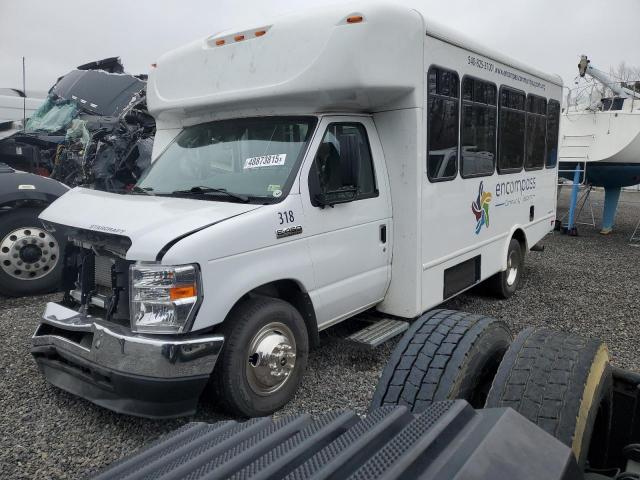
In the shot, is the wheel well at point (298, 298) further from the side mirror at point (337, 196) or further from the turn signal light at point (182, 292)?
the turn signal light at point (182, 292)

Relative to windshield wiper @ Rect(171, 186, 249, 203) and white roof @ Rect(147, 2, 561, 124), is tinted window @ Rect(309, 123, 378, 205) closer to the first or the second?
white roof @ Rect(147, 2, 561, 124)

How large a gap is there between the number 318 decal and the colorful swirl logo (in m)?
2.57

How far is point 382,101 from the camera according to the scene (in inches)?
170

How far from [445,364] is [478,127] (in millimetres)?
3850

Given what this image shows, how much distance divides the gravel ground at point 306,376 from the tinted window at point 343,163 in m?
1.46

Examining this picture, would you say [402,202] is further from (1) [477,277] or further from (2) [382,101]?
(1) [477,277]

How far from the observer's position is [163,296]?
9.95 ft

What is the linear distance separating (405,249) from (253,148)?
1.61m

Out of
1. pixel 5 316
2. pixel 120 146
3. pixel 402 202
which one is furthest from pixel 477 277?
pixel 120 146

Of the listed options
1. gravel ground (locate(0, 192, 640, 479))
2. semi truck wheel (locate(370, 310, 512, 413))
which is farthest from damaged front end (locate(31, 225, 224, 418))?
semi truck wheel (locate(370, 310, 512, 413))

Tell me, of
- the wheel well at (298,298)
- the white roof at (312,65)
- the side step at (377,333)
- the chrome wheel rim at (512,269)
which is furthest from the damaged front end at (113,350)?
the chrome wheel rim at (512,269)

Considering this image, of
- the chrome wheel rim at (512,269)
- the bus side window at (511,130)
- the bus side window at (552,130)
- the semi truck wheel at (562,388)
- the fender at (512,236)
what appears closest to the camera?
the semi truck wheel at (562,388)

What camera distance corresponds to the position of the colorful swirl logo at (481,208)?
553 cm

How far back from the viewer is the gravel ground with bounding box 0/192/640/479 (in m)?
3.16
